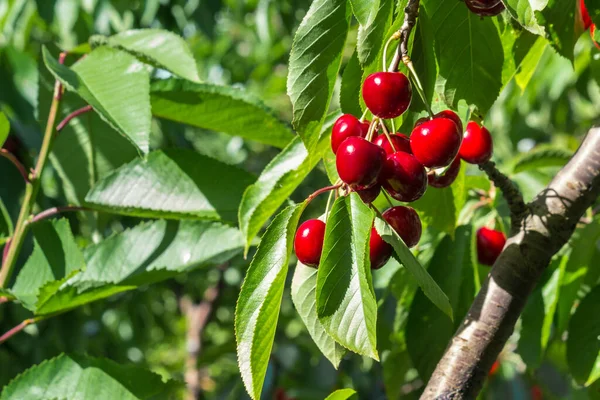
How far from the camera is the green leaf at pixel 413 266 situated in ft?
2.24

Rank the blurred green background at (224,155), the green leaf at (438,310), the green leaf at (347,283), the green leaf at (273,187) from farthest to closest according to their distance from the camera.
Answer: the blurred green background at (224,155), the green leaf at (438,310), the green leaf at (273,187), the green leaf at (347,283)

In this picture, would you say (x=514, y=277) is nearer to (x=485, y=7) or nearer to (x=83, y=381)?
(x=485, y=7)

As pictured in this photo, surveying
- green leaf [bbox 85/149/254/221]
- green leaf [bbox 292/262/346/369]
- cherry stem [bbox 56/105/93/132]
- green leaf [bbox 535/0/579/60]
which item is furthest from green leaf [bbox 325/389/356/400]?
cherry stem [bbox 56/105/93/132]

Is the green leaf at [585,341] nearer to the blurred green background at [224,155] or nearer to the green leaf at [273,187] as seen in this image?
the blurred green background at [224,155]

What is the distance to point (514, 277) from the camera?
0.92 meters

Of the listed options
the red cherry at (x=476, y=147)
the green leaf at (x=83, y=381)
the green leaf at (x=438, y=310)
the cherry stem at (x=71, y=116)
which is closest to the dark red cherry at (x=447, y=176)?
the red cherry at (x=476, y=147)

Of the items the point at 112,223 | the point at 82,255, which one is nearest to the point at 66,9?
the point at 112,223

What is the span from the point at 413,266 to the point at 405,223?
0.11 m

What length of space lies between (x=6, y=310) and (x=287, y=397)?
1.15 meters

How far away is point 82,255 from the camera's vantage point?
3.57 ft

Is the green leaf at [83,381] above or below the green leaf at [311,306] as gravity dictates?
above

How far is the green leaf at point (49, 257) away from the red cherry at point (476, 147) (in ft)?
1.81

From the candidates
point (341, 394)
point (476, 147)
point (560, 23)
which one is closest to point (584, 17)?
point (560, 23)

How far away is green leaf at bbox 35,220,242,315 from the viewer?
1.04 m
